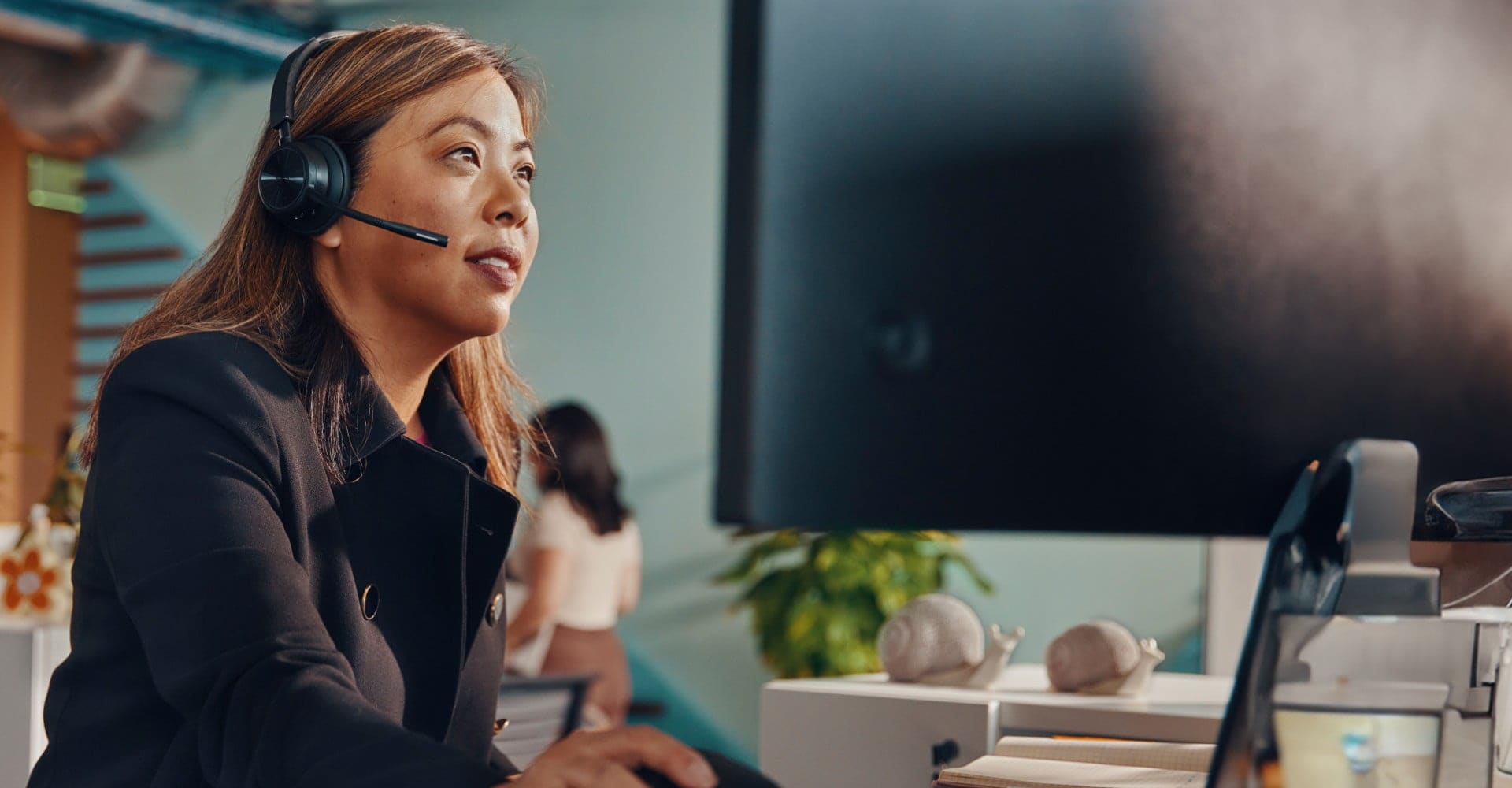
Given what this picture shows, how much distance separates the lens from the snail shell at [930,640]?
1370 mm

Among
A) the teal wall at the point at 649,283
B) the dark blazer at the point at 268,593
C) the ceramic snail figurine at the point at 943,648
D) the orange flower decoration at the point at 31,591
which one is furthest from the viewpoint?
the teal wall at the point at 649,283

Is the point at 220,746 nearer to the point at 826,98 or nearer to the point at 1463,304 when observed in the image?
the point at 826,98

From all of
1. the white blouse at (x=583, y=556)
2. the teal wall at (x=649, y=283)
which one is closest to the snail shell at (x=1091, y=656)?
the white blouse at (x=583, y=556)

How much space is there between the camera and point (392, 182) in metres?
0.91

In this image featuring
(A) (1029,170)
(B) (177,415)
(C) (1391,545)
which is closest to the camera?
(A) (1029,170)

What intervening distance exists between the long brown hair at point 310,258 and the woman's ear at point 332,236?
0.03 metres

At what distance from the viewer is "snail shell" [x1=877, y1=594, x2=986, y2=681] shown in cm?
137

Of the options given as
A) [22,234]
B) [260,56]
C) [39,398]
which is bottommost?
[39,398]

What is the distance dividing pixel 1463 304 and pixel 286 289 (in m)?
0.76

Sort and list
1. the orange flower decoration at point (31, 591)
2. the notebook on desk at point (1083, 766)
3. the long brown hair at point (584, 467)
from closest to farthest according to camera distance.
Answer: the notebook on desk at point (1083, 766) < the orange flower decoration at point (31, 591) < the long brown hair at point (584, 467)

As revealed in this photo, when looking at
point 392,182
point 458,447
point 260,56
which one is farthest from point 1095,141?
point 260,56

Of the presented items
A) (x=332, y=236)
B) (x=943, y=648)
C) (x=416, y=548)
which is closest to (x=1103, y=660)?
(x=943, y=648)

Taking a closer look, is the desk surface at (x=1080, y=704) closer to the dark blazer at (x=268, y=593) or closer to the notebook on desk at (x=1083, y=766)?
the notebook on desk at (x=1083, y=766)

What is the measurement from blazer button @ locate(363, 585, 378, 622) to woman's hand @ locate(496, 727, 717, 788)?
420 mm
